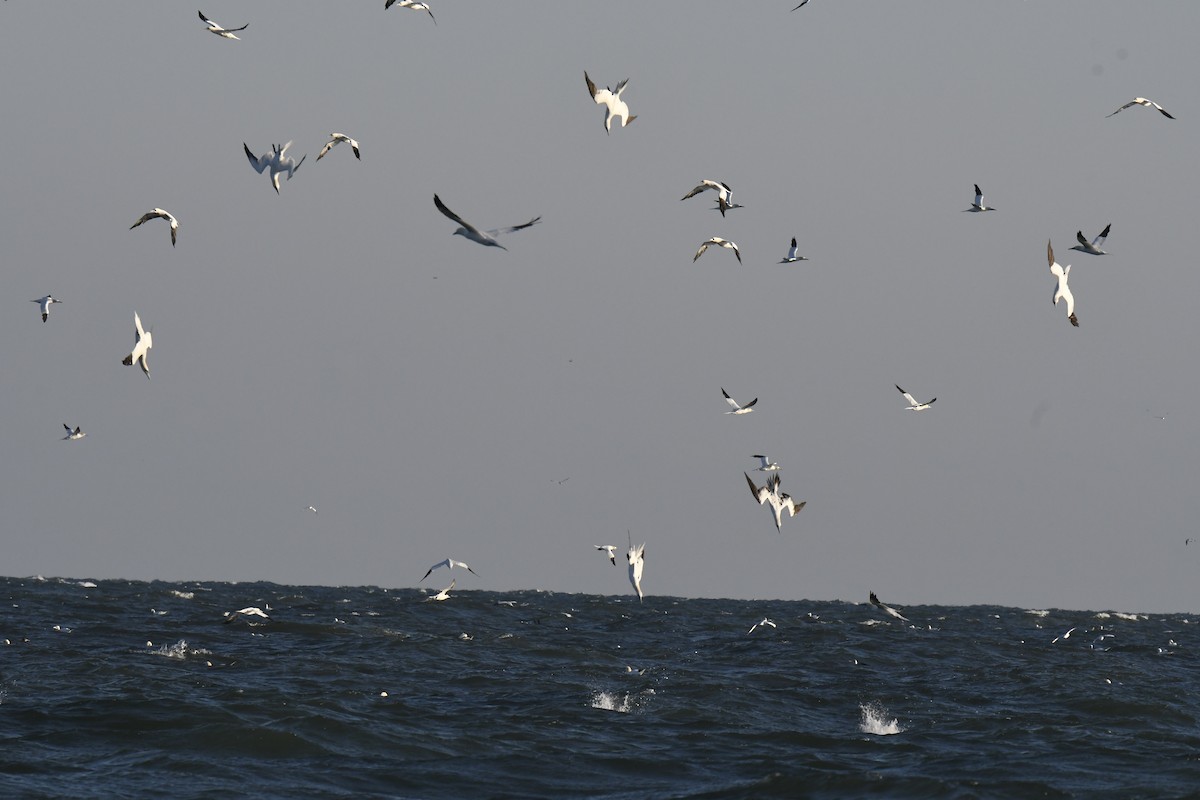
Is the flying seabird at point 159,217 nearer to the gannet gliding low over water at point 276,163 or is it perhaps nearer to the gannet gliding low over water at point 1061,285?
the gannet gliding low over water at point 276,163

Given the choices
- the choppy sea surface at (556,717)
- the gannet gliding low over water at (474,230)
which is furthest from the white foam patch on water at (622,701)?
the gannet gliding low over water at (474,230)

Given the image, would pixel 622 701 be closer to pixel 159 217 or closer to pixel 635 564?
pixel 635 564

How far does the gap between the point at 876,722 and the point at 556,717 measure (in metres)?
5.93

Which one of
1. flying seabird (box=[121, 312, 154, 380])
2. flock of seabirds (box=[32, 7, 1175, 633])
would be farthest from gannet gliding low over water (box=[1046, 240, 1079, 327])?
flying seabird (box=[121, 312, 154, 380])

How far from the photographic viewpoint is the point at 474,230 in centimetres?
1463

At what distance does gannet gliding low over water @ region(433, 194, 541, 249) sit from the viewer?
45.1 feet

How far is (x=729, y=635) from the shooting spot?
172ft

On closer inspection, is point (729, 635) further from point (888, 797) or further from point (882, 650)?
point (888, 797)

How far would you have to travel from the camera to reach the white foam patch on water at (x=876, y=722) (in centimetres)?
2605

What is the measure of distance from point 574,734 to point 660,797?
4.88m

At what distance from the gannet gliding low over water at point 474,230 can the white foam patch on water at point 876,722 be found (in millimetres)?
14369

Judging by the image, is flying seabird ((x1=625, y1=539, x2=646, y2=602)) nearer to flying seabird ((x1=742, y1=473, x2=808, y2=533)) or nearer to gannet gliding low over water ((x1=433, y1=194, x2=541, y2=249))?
flying seabird ((x1=742, y1=473, x2=808, y2=533))

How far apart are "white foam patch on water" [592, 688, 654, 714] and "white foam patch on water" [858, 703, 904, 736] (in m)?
4.20

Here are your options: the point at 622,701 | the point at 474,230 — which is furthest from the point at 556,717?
the point at 474,230
